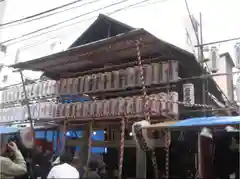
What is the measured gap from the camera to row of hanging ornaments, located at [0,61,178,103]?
28.4 ft

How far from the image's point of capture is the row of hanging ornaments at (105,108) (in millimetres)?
8180

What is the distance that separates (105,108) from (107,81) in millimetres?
1085

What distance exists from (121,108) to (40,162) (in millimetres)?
3883

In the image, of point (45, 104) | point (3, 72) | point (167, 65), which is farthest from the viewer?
point (3, 72)

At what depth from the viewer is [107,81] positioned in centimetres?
981

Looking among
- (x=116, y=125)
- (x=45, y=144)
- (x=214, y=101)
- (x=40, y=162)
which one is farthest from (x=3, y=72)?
(x=214, y=101)

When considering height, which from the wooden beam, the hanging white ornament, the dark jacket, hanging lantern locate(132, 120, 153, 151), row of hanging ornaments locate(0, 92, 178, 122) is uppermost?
the hanging white ornament

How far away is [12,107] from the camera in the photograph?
12930 mm

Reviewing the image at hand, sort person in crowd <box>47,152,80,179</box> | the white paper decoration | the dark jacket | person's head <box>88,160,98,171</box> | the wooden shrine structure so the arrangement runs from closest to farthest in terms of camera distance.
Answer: person in crowd <box>47,152,80,179</box> → the dark jacket → the wooden shrine structure → person's head <box>88,160,98,171</box> → the white paper decoration

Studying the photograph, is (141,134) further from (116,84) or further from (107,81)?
(107,81)

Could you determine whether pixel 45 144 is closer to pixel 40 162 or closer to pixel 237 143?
pixel 40 162

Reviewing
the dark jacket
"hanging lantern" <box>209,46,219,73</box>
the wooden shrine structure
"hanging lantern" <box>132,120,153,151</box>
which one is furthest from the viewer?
"hanging lantern" <box>209,46,219,73</box>

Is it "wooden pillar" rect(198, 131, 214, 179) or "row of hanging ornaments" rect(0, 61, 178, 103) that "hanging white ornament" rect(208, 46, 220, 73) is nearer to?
"row of hanging ornaments" rect(0, 61, 178, 103)

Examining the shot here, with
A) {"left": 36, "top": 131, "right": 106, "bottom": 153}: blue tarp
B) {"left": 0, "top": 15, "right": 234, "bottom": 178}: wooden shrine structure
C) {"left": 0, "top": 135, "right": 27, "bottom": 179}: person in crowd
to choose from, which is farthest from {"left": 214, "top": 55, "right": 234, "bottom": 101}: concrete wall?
{"left": 0, "top": 135, "right": 27, "bottom": 179}: person in crowd
